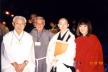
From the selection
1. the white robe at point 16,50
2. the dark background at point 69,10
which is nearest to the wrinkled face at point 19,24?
the white robe at point 16,50

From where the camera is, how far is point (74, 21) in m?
10.8

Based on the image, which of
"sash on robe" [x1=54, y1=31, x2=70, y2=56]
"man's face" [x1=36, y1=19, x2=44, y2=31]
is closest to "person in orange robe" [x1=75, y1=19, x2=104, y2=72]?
"sash on robe" [x1=54, y1=31, x2=70, y2=56]

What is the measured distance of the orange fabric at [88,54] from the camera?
4.89 metres

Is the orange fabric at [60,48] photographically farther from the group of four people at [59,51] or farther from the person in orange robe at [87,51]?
the person in orange robe at [87,51]

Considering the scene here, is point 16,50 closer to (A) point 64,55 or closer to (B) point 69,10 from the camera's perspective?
(A) point 64,55

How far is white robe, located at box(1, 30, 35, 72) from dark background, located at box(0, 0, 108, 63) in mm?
6139

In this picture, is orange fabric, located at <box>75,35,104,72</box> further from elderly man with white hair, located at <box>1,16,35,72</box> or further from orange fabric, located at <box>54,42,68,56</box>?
elderly man with white hair, located at <box>1,16,35,72</box>

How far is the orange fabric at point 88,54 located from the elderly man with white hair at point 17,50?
710 millimetres

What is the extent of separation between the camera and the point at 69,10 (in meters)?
11.6

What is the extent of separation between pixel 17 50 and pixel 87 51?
102 centimetres

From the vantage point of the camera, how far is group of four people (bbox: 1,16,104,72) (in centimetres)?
477

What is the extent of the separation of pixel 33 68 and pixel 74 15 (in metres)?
6.72

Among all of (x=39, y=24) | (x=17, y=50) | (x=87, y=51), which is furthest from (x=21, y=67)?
(x=87, y=51)

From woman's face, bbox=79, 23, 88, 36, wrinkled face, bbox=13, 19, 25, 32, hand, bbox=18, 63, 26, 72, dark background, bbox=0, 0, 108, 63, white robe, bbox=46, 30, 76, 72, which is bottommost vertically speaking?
hand, bbox=18, 63, 26, 72
